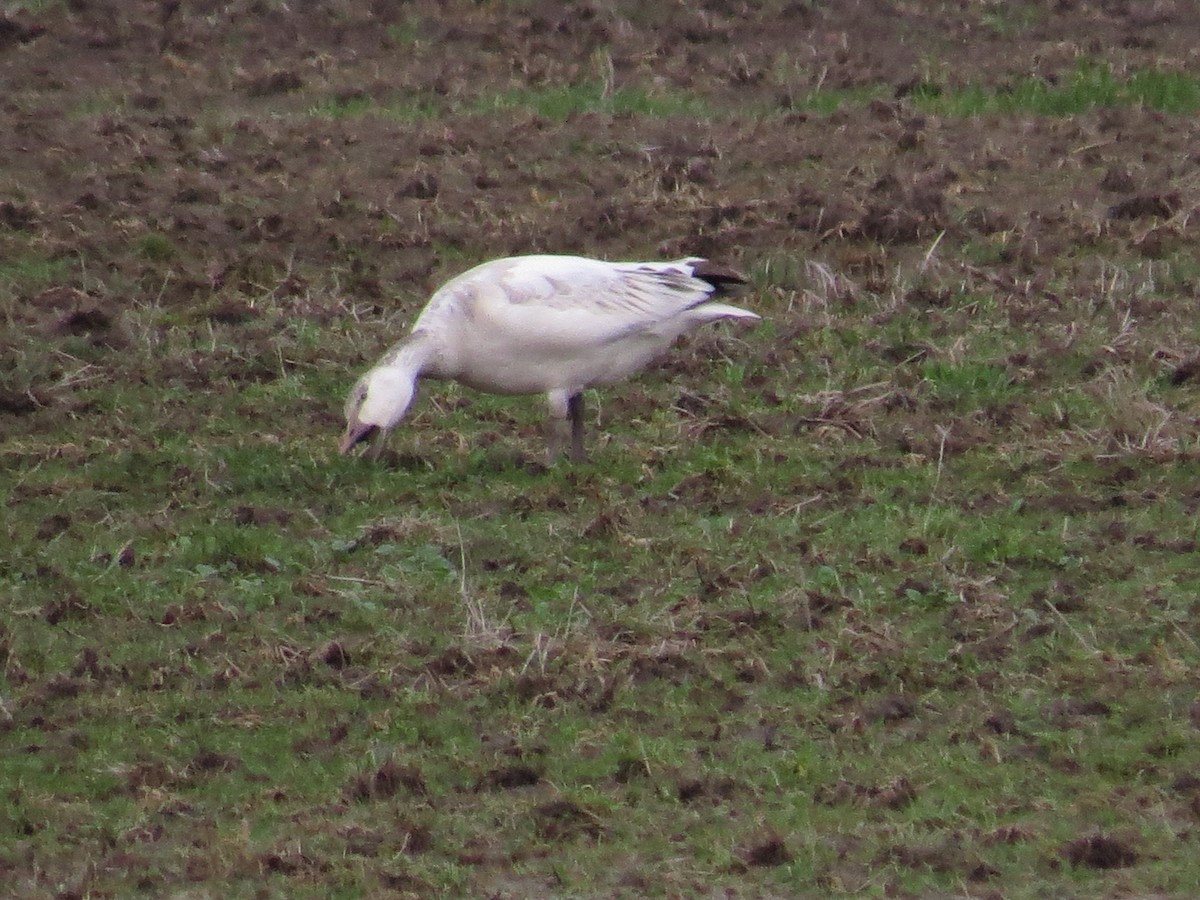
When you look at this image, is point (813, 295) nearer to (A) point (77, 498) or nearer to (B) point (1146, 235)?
(B) point (1146, 235)

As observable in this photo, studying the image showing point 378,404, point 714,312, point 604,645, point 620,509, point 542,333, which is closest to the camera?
point 604,645

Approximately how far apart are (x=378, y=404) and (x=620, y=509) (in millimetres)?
961

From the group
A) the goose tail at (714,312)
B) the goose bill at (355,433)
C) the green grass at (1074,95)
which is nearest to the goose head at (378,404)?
the goose bill at (355,433)

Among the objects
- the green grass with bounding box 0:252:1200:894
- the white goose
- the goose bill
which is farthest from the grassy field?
the white goose

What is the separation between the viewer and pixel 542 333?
803 cm

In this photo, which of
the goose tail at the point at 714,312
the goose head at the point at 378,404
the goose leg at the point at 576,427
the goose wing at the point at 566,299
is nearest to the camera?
the goose head at the point at 378,404

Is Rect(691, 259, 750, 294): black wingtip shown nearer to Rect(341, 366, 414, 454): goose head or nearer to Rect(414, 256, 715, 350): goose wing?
Rect(414, 256, 715, 350): goose wing

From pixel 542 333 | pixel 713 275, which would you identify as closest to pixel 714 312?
pixel 713 275

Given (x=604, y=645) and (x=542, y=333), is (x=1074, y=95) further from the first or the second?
(x=604, y=645)

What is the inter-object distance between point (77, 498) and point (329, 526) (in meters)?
1.01

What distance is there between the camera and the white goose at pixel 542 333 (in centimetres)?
801

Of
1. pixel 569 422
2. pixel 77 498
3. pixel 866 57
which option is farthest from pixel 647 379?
pixel 866 57

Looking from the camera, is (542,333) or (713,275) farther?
(713,275)

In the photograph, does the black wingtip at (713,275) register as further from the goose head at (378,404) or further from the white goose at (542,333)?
the goose head at (378,404)
